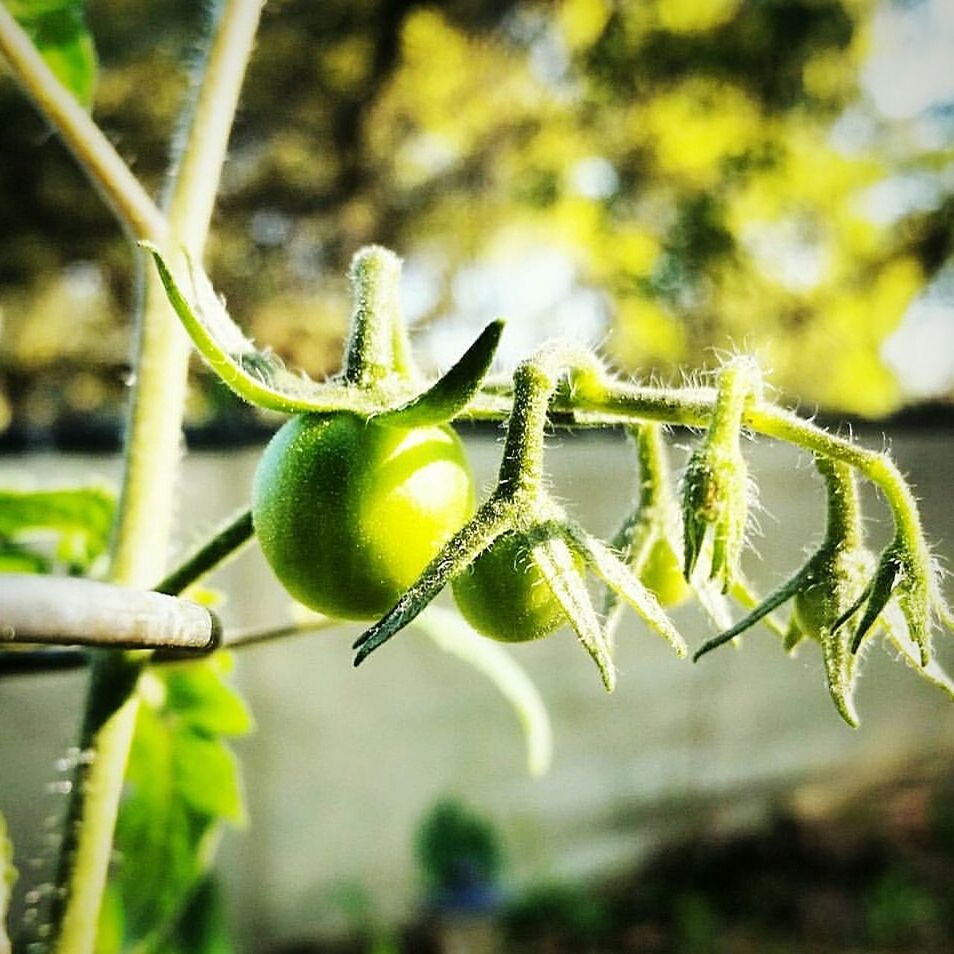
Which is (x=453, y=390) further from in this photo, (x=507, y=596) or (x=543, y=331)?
(x=543, y=331)

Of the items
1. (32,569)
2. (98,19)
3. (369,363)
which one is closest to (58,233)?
(98,19)

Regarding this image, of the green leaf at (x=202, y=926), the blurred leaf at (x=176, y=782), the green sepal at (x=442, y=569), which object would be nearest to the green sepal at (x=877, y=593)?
the green sepal at (x=442, y=569)

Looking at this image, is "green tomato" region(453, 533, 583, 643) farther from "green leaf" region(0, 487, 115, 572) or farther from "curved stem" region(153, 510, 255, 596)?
"green leaf" region(0, 487, 115, 572)

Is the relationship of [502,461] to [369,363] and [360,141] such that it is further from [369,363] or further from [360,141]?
[360,141]

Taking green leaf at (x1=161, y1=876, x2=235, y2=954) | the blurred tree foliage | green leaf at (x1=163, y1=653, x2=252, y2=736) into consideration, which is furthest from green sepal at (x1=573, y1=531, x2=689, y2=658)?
the blurred tree foliage

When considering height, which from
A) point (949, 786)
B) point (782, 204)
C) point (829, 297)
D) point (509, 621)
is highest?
point (782, 204)

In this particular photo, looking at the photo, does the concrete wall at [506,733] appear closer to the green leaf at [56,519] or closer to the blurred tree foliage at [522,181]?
the blurred tree foliage at [522,181]
